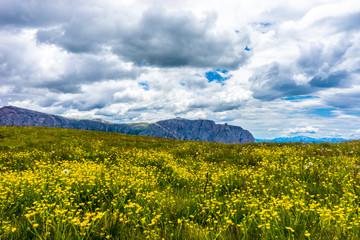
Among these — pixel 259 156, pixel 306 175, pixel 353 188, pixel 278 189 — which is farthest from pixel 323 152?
pixel 278 189

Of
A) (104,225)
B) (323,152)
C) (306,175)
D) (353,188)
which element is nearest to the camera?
(104,225)

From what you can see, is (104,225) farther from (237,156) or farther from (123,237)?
(237,156)

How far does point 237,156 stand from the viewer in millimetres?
11844

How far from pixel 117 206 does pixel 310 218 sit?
4.07 meters

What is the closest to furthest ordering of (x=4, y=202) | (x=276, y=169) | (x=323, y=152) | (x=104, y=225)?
1. (x=104, y=225)
2. (x=4, y=202)
3. (x=276, y=169)
4. (x=323, y=152)

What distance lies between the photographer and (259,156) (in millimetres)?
10961

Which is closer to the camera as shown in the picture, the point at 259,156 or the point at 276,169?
the point at 276,169

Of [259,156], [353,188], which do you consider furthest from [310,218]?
[259,156]

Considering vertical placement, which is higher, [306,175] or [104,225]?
[306,175]

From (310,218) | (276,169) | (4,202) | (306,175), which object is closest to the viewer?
(310,218)

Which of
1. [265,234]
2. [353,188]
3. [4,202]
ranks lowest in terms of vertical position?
[4,202]

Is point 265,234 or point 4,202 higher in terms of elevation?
point 265,234

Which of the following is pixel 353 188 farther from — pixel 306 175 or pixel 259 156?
pixel 259 156

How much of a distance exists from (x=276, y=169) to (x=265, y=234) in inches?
204
